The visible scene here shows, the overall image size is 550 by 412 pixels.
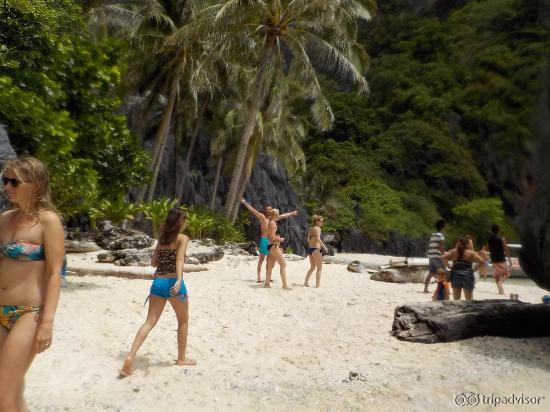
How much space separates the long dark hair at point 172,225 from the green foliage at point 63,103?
248 centimetres

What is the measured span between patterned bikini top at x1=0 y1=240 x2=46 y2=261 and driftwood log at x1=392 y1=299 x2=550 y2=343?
4561 millimetres

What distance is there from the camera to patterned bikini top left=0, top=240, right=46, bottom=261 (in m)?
2.43

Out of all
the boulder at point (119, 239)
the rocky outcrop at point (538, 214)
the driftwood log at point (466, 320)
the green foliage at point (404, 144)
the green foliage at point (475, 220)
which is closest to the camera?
the rocky outcrop at point (538, 214)

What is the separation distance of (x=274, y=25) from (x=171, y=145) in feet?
57.2

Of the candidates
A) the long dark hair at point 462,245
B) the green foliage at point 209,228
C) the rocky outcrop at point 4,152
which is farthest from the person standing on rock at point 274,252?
the green foliage at point 209,228

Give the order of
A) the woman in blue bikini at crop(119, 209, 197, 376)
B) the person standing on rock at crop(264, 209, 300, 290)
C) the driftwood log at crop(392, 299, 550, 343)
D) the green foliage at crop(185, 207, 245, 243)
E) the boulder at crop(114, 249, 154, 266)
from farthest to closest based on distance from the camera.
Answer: the green foliage at crop(185, 207, 245, 243) < the boulder at crop(114, 249, 154, 266) < the person standing on rock at crop(264, 209, 300, 290) < the driftwood log at crop(392, 299, 550, 343) < the woman in blue bikini at crop(119, 209, 197, 376)

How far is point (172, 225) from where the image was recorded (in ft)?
14.8

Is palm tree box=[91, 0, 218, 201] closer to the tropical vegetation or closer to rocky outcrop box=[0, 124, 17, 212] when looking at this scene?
the tropical vegetation

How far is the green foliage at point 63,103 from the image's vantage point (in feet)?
19.5

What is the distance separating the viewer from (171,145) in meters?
32.6

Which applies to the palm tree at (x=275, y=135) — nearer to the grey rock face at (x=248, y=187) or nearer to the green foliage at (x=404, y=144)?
the grey rock face at (x=248, y=187)

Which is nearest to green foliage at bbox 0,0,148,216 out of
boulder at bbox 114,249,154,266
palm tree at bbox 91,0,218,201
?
boulder at bbox 114,249,154,266

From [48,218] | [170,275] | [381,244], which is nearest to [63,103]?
[170,275]

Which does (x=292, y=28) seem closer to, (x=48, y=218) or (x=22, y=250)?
(x=48, y=218)
